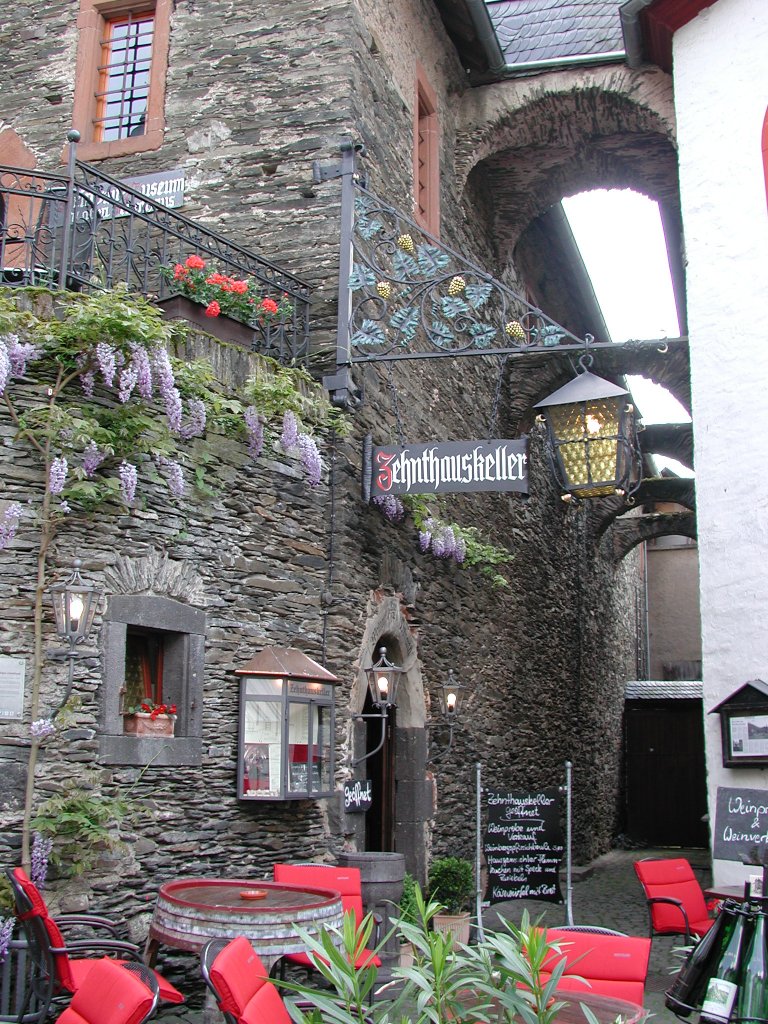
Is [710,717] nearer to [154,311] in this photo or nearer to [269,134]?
[154,311]

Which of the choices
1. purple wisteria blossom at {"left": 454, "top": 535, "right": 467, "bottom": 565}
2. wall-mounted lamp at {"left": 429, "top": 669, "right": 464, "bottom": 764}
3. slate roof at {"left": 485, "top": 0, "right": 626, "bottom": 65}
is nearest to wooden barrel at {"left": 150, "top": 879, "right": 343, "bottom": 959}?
wall-mounted lamp at {"left": 429, "top": 669, "right": 464, "bottom": 764}

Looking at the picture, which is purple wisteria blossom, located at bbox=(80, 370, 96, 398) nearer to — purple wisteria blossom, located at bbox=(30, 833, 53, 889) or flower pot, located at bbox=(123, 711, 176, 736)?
flower pot, located at bbox=(123, 711, 176, 736)

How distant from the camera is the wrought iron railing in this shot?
661cm

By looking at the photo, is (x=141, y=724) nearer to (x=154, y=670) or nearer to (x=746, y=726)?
(x=154, y=670)

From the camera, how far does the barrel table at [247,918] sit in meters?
4.42

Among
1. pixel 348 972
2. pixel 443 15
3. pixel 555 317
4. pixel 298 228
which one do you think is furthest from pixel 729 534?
pixel 555 317

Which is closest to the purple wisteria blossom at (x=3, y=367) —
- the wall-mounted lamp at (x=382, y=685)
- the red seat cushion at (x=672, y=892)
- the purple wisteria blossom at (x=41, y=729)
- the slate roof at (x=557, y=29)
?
the purple wisteria blossom at (x=41, y=729)

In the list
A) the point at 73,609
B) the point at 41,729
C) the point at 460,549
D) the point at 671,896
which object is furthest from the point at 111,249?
the point at 671,896

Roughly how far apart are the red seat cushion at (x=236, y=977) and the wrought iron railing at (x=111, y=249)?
4244 mm

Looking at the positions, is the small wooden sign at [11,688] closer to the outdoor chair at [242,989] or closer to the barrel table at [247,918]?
the barrel table at [247,918]

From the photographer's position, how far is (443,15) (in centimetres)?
1101

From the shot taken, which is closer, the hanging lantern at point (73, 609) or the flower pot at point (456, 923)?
the hanging lantern at point (73, 609)

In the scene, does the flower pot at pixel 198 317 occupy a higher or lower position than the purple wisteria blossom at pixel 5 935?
higher

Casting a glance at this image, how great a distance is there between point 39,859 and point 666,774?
44.8 feet
